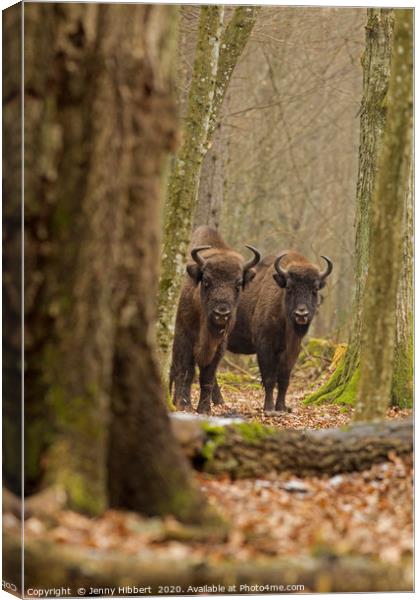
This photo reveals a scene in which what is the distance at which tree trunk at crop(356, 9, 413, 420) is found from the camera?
374 inches

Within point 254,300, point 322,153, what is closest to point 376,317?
point 254,300

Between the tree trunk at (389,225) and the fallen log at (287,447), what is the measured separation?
11.4 inches

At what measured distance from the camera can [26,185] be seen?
24.0ft

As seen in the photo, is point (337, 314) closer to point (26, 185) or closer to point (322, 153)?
point (322, 153)

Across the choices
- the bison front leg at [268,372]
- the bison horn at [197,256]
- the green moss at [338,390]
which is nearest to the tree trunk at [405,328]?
the green moss at [338,390]

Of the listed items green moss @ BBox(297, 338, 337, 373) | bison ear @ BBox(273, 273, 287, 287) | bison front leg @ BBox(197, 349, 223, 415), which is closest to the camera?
bison front leg @ BBox(197, 349, 223, 415)

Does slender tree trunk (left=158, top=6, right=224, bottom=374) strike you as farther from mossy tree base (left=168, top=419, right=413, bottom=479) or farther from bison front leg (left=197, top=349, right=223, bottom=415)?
bison front leg (left=197, top=349, right=223, bottom=415)

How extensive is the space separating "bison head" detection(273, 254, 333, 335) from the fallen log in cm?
644

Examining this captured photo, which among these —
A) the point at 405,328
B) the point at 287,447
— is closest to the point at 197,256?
the point at 405,328

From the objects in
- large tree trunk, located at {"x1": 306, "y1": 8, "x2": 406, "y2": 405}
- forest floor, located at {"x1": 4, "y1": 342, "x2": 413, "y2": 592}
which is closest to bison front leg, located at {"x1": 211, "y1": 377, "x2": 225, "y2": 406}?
large tree trunk, located at {"x1": 306, "y1": 8, "x2": 406, "y2": 405}

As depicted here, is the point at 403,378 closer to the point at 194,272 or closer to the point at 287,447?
→ the point at 287,447

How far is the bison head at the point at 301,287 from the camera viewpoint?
52.2 feet
